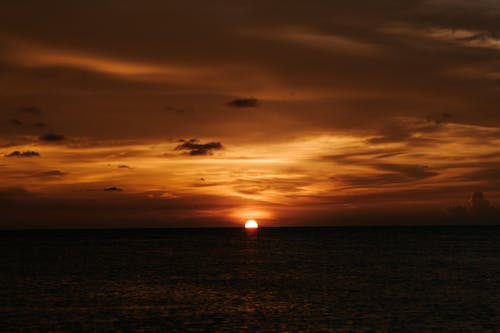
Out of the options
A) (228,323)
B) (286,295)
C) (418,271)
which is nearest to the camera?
(228,323)

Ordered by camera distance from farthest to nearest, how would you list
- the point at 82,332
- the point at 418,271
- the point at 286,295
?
the point at 418,271
the point at 286,295
the point at 82,332

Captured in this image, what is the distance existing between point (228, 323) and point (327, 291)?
2239cm

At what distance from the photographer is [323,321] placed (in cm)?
4662

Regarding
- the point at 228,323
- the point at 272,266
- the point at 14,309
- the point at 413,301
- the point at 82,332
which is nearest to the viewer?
the point at 82,332

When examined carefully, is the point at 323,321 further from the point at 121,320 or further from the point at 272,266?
the point at 272,266

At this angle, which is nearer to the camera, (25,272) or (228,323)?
(228,323)

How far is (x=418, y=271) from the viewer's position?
8950 cm

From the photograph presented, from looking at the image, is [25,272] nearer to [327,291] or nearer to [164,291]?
[164,291]

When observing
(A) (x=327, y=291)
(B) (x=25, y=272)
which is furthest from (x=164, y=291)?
(B) (x=25, y=272)

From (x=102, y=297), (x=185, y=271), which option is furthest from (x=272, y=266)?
(x=102, y=297)

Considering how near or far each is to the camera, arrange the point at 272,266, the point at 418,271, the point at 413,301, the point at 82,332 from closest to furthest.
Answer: the point at 82,332 → the point at 413,301 → the point at 418,271 → the point at 272,266

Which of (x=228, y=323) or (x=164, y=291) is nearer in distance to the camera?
(x=228, y=323)

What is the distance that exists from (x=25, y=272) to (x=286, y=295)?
158 feet

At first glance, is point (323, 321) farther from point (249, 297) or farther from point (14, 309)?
point (14, 309)
